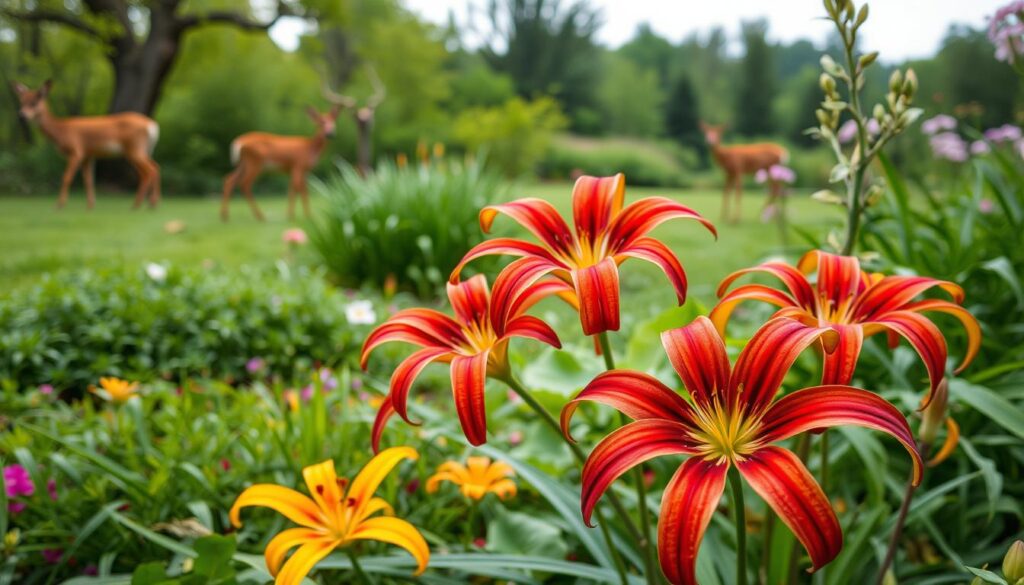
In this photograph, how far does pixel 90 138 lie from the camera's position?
5129 millimetres

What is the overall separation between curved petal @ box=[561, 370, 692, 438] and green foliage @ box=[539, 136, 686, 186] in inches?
563

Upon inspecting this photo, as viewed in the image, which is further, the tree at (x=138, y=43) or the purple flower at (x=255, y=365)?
the tree at (x=138, y=43)

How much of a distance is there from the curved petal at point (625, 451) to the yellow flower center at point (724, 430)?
0.02 m

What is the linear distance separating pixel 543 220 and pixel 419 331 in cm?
16

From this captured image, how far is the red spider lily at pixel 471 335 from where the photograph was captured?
1.60ft

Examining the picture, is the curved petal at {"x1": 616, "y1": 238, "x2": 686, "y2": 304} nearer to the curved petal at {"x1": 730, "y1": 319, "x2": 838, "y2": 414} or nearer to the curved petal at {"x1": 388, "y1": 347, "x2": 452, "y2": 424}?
the curved petal at {"x1": 730, "y1": 319, "x2": 838, "y2": 414}

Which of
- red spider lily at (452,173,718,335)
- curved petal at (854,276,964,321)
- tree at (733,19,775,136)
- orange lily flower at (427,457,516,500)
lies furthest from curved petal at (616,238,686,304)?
tree at (733,19,775,136)

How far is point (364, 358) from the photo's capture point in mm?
593

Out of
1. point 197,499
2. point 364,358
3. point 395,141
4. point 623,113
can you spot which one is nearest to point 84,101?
point 395,141

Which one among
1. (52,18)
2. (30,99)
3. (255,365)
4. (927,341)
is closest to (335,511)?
(927,341)

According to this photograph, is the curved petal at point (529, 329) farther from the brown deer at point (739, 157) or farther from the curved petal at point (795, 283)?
the brown deer at point (739, 157)

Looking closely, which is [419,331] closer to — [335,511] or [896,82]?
[335,511]

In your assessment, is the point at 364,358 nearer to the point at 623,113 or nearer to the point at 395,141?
the point at 395,141

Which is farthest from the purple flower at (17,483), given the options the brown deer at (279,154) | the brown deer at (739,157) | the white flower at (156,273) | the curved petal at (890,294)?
the brown deer at (739,157)
